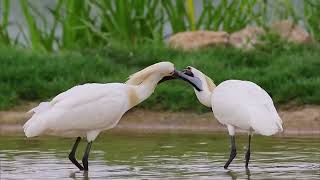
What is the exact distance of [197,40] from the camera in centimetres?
1461

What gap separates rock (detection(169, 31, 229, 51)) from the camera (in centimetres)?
1448

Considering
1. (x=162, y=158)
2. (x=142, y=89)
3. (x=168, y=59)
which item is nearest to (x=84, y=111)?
(x=142, y=89)

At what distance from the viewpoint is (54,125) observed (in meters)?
8.91

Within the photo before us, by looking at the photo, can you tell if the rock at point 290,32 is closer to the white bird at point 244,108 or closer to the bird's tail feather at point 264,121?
the white bird at point 244,108

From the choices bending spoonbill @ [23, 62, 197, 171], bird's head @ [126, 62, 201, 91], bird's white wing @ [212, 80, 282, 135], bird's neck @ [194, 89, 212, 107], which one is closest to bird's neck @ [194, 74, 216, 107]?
bird's neck @ [194, 89, 212, 107]

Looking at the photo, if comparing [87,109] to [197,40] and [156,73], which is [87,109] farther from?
[197,40]

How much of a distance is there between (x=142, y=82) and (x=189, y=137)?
2142 mm

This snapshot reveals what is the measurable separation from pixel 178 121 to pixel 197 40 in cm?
234

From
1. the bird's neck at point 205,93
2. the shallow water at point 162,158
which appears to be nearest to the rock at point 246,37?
the shallow water at point 162,158

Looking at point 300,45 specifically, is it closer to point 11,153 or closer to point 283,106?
point 283,106

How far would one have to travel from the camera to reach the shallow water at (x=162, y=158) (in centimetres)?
858

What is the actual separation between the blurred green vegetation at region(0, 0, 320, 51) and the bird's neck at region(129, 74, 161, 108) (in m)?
5.41

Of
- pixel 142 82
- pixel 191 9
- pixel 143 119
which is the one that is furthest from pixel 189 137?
pixel 191 9

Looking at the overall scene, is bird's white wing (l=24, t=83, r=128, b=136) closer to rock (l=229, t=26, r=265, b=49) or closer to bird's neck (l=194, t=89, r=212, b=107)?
bird's neck (l=194, t=89, r=212, b=107)
